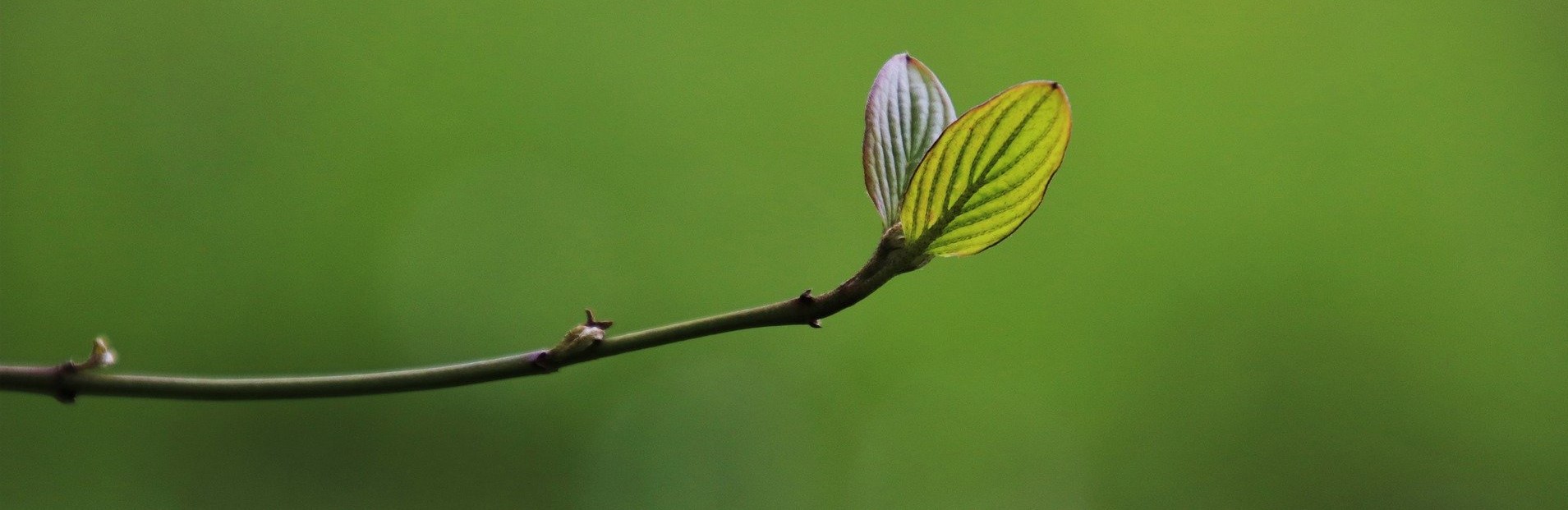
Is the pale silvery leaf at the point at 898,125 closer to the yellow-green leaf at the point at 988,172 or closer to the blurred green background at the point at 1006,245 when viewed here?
the yellow-green leaf at the point at 988,172

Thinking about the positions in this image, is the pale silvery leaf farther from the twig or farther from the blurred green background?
the blurred green background

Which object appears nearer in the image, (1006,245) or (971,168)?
(971,168)

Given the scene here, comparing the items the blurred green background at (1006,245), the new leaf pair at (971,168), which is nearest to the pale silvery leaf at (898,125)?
the new leaf pair at (971,168)

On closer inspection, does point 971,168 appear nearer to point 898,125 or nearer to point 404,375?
point 898,125

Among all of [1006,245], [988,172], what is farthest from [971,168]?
[1006,245]

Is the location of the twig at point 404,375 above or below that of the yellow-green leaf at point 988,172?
below

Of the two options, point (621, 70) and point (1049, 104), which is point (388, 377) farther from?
point (621, 70)
